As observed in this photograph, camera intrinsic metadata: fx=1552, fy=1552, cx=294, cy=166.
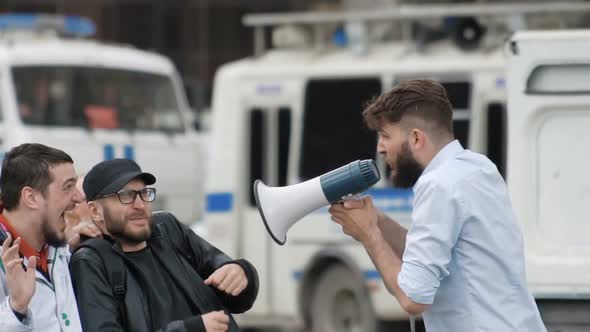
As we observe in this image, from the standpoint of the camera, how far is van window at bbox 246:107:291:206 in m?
14.2

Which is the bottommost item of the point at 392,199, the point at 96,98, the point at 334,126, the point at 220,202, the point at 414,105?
the point at 220,202

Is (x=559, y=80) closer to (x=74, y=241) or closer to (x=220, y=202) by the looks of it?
(x=74, y=241)

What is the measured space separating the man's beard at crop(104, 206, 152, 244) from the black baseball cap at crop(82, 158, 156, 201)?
2.5 inches

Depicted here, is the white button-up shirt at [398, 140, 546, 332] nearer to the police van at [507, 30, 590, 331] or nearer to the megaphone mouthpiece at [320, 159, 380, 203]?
the megaphone mouthpiece at [320, 159, 380, 203]

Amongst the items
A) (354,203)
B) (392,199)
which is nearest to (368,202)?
(354,203)

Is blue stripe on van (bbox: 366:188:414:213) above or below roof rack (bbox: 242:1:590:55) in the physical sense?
below

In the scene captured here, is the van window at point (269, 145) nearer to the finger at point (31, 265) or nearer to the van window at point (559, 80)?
the van window at point (559, 80)

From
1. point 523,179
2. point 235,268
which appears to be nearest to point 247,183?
point 523,179

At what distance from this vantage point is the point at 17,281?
438cm

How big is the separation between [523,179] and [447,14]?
5845mm

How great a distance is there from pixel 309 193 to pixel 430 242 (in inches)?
19.1

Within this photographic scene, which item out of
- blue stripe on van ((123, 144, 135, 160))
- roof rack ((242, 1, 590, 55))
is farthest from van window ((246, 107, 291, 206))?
blue stripe on van ((123, 144, 135, 160))

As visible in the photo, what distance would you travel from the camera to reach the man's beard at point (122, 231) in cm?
479

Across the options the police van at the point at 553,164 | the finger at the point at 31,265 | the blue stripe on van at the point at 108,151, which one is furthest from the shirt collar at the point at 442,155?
the blue stripe on van at the point at 108,151
